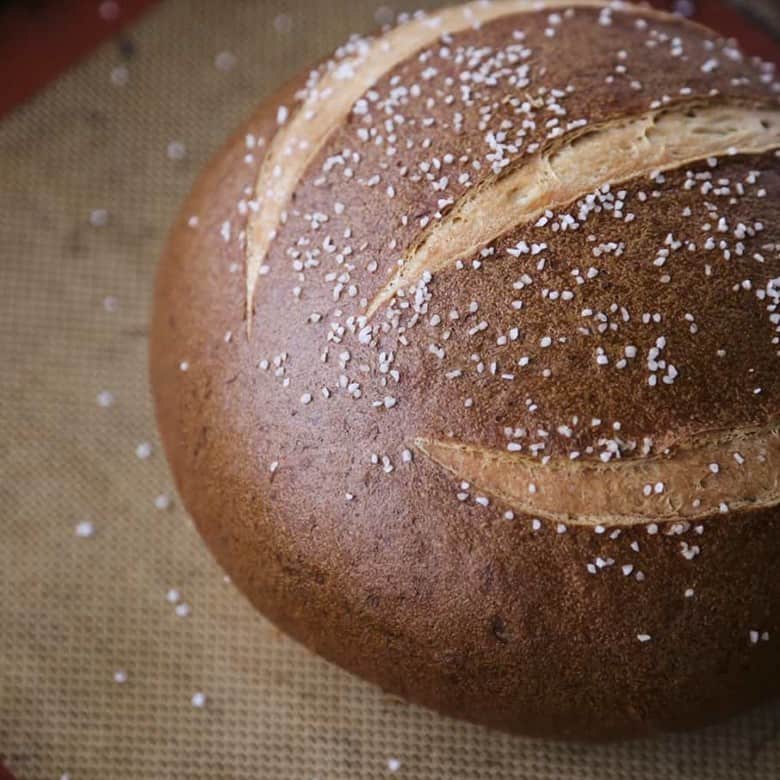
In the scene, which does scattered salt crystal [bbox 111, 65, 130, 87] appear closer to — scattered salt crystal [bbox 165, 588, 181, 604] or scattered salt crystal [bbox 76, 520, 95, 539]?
scattered salt crystal [bbox 76, 520, 95, 539]

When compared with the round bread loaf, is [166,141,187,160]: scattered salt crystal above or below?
above

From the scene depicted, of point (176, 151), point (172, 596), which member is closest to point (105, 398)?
point (172, 596)

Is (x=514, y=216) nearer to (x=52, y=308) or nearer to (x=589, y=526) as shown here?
(x=589, y=526)

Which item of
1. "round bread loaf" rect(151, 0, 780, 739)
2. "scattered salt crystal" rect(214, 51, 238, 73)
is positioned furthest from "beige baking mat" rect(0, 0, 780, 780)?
"round bread loaf" rect(151, 0, 780, 739)

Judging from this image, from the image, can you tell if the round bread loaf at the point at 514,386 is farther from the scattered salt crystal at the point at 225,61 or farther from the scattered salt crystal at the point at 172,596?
the scattered salt crystal at the point at 225,61

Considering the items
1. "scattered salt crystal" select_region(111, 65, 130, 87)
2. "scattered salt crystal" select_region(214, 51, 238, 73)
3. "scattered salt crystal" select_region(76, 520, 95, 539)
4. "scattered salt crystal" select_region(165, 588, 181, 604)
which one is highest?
"scattered salt crystal" select_region(214, 51, 238, 73)

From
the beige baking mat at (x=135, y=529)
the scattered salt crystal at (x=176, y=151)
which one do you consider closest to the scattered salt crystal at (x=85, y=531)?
the beige baking mat at (x=135, y=529)
